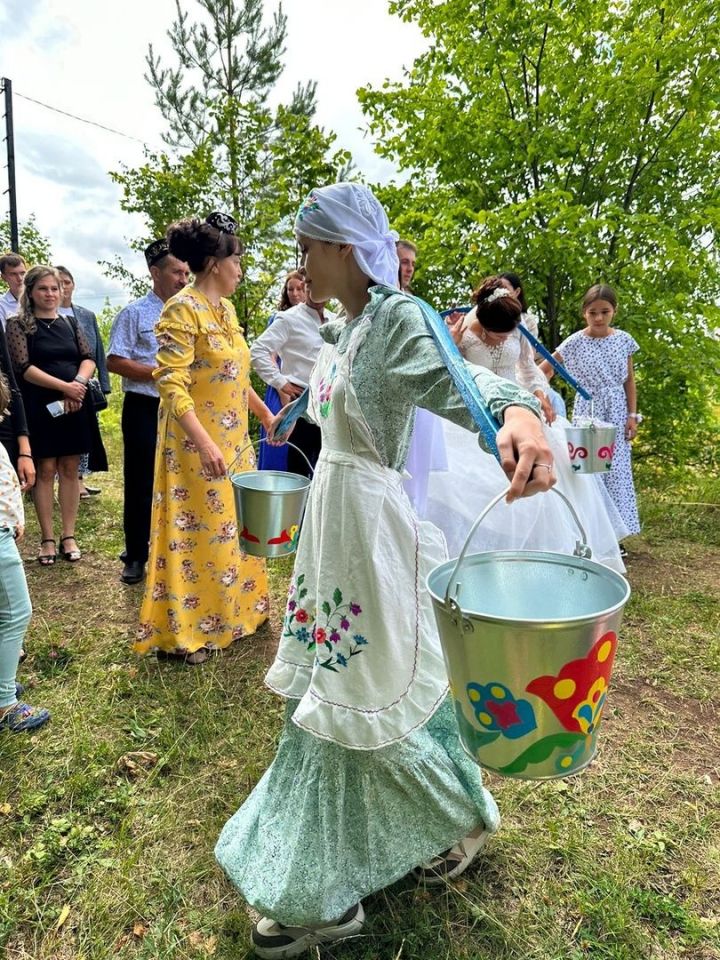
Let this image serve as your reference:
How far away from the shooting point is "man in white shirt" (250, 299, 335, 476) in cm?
384

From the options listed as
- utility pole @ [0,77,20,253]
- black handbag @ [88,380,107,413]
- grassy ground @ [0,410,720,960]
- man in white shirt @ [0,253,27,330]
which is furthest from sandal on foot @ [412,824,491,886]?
utility pole @ [0,77,20,253]

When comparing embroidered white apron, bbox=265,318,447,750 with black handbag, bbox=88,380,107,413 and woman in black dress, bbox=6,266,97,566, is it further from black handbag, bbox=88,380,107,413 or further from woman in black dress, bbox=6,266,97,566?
black handbag, bbox=88,380,107,413

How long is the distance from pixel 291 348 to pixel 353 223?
2.52 metres

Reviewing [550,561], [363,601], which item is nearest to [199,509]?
[363,601]

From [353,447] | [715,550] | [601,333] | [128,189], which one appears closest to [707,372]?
[601,333]

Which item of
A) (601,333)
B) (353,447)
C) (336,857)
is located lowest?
(336,857)

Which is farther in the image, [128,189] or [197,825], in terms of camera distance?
[128,189]

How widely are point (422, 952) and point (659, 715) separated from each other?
5.20 ft

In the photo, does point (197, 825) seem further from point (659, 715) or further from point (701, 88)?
point (701, 88)

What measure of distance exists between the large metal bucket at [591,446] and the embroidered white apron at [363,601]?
2.41 meters

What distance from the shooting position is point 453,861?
1817mm

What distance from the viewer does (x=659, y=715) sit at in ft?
8.96

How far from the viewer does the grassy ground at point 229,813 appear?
1.67 metres

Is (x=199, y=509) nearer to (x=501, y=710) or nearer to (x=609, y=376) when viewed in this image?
(x=501, y=710)
